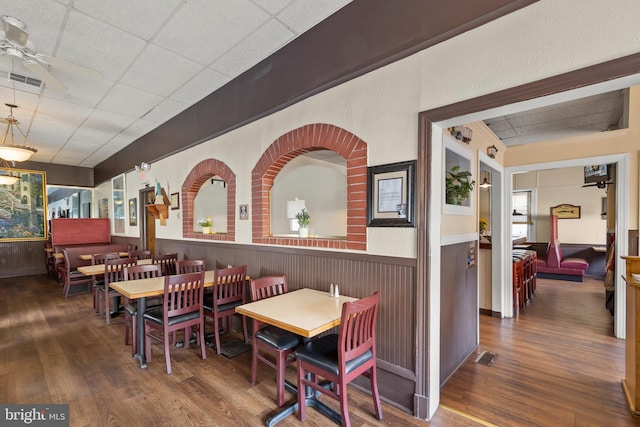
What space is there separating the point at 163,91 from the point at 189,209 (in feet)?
5.81

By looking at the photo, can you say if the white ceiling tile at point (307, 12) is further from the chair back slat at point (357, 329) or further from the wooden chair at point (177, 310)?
the wooden chair at point (177, 310)

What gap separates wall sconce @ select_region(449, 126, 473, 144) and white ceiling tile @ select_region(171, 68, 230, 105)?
8.74 ft

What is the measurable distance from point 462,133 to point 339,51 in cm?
137

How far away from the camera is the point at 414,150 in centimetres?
207

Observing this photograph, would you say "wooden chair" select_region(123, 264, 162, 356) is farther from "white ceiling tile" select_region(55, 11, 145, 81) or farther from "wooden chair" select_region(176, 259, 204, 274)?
"white ceiling tile" select_region(55, 11, 145, 81)

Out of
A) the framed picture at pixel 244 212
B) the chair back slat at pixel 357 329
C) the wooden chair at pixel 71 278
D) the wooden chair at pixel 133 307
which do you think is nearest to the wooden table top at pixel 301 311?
the chair back slat at pixel 357 329

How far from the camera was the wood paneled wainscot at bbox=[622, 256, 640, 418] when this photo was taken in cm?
200

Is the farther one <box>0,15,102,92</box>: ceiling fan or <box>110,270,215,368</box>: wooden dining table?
<box>110,270,215,368</box>: wooden dining table

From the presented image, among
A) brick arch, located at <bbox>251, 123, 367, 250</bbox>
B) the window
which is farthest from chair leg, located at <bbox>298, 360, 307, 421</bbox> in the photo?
the window

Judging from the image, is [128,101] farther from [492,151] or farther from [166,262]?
[492,151]

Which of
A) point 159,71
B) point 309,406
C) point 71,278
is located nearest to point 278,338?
point 309,406

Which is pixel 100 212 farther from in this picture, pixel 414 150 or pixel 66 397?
pixel 414 150

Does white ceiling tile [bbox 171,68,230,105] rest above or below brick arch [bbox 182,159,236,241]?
above

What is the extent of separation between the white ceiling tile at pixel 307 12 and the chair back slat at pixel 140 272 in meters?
3.01
